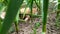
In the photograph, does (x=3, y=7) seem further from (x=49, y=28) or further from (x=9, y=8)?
(x=9, y=8)

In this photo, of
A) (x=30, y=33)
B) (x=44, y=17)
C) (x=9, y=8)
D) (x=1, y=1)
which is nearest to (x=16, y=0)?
(x=9, y=8)

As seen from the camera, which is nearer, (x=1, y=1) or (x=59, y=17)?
(x=1, y=1)

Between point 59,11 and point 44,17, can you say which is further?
point 59,11

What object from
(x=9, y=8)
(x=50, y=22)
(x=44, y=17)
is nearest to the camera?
(x=9, y=8)

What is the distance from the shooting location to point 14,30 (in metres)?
1.31

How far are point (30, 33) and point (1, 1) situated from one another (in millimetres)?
371

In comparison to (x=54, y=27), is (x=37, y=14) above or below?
above

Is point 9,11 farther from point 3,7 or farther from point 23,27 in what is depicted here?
point 23,27

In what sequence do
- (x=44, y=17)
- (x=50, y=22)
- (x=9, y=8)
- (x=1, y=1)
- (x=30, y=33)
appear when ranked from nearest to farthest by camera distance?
1. (x=9, y=8)
2. (x=44, y=17)
3. (x=1, y=1)
4. (x=30, y=33)
5. (x=50, y=22)

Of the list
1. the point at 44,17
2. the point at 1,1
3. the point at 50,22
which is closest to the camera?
the point at 44,17

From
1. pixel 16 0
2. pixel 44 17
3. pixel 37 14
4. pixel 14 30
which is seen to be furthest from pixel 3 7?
pixel 16 0

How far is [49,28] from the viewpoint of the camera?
136cm

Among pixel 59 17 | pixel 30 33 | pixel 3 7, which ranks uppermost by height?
pixel 3 7

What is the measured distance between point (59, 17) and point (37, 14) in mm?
→ 219
